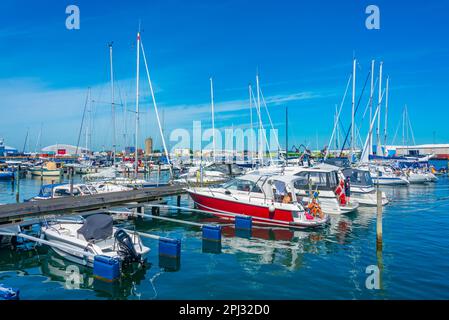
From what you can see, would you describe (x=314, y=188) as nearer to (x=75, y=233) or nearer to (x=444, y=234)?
(x=444, y=234)

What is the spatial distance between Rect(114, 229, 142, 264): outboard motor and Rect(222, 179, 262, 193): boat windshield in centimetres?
1009

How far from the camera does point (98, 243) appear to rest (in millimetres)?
12391

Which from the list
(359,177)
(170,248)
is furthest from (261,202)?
(359,177)

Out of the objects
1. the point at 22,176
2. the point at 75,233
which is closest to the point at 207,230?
the point at 75,233

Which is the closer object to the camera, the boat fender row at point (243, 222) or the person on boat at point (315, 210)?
the boat fender row at point (243, 222)

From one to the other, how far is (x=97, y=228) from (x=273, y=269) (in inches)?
256

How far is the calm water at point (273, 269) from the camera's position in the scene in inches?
412

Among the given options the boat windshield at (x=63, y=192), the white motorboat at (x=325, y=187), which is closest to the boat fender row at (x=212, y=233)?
the white motorboat at (x=325, y=187)

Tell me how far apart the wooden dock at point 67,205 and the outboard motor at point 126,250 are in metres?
6.92

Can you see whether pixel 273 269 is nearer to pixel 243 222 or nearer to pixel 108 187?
pixel 243 222

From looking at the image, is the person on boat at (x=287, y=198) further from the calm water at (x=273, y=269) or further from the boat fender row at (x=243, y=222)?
the boat fender row at (x=243, y=222)

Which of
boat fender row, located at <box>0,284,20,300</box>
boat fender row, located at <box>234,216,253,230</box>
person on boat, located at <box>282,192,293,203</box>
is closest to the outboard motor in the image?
boat fender row, located at <box>0,284,20,300</box>

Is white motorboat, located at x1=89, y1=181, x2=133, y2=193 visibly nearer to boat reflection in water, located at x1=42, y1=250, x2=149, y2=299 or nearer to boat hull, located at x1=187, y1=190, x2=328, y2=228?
boat hull, located at x1=187, y1=190, x2=328, y2=228

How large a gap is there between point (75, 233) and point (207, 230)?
557 centimetres
